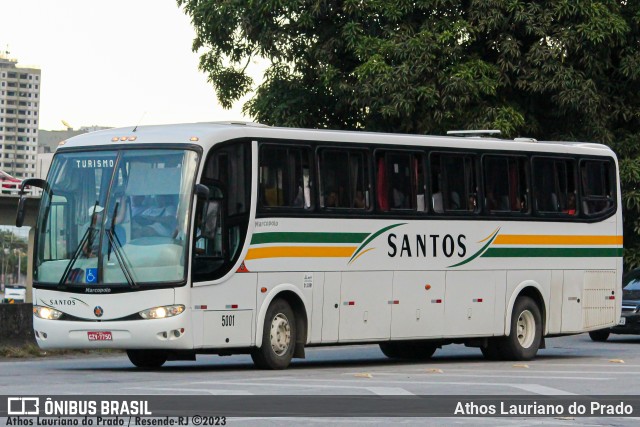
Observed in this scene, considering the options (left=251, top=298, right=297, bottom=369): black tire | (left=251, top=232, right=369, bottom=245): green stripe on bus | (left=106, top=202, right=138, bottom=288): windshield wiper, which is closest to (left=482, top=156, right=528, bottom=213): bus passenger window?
(left=251, top=232, right=369, bottom=245): green stripe on bus

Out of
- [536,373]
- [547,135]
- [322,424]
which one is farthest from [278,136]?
[547,135]

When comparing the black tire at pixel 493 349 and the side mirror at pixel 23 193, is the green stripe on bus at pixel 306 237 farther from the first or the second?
the black tire at pixel 493 349

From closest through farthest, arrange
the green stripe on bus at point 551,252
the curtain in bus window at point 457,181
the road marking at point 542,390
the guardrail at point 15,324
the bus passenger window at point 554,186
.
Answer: the road marking at point 542,390, the curtain in bus window at point 457,181, the green stripe on bus at point 551,252, the bus passenger window at point 554,186, the guardrail at point 15,324

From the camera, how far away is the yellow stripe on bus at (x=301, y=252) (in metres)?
19.5

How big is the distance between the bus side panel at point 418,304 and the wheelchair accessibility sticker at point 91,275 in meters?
4.79

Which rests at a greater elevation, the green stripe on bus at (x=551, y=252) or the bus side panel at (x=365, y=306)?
the green stripe on bus at (x=551, y=252)

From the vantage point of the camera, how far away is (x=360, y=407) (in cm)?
1331

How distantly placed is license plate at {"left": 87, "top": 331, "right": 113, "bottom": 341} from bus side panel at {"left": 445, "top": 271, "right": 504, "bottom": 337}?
5929 millimetres

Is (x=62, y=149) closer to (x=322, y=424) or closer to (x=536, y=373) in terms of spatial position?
(x=536, y=373)

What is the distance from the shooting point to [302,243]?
794 inches

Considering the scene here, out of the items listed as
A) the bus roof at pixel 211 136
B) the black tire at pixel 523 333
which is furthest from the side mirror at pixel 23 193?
the black tire at pixel 523 333

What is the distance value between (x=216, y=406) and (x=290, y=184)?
23.9 feet

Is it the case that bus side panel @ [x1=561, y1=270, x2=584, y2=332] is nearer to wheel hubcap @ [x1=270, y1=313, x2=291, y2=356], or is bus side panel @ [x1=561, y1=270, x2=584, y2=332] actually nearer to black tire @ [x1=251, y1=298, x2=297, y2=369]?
black tire @ [x1=251, y1=298, x2=297, y2=369]

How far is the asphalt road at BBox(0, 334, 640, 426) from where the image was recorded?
1477 cm
